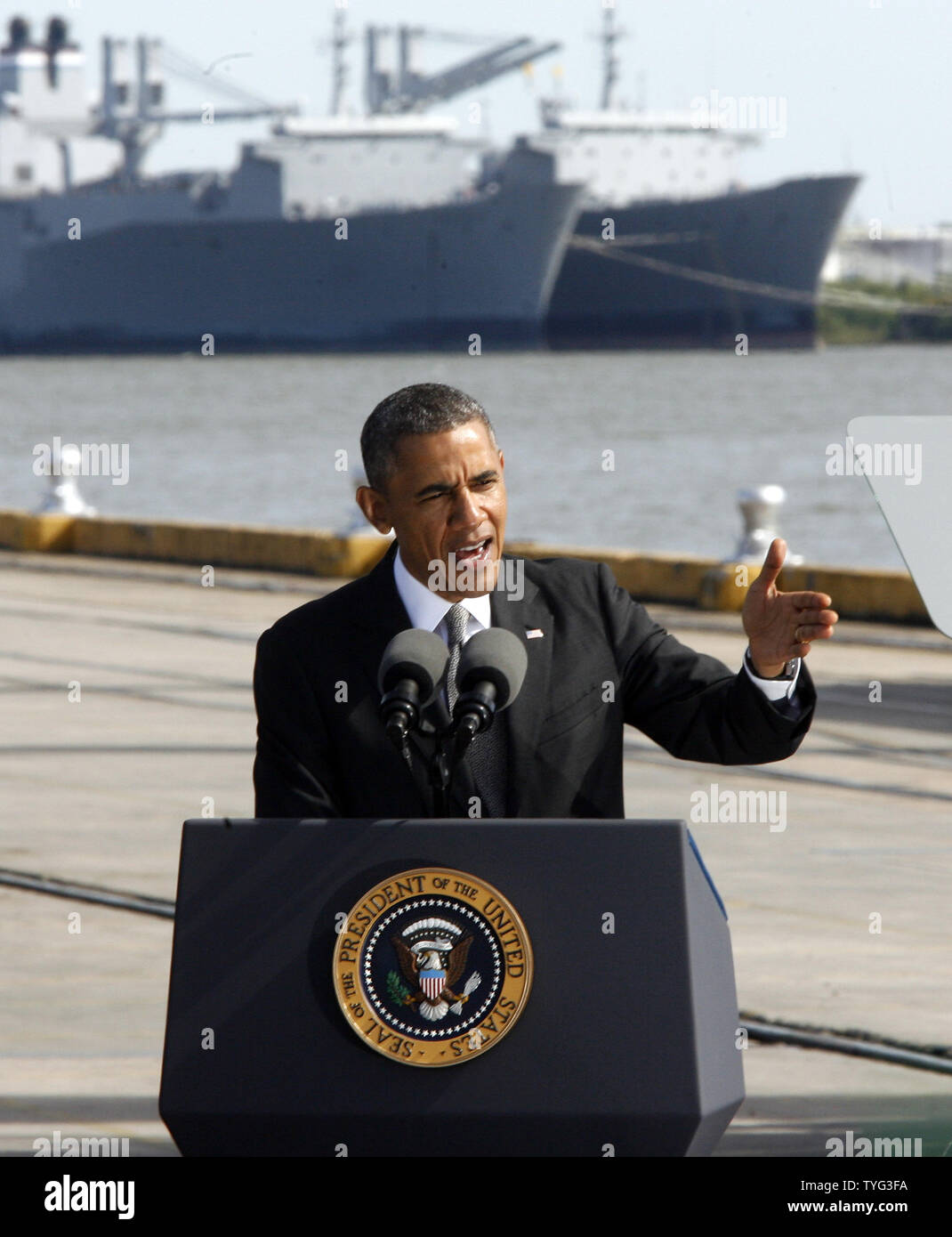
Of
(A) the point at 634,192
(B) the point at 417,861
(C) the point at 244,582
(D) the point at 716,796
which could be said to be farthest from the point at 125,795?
(A) the point at 634,192

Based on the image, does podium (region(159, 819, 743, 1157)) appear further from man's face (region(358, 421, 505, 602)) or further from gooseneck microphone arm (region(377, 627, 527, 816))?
man's face (region(358, 421, 505, 602))

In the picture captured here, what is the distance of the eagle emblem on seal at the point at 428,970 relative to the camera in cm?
301

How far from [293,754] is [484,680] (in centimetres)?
54

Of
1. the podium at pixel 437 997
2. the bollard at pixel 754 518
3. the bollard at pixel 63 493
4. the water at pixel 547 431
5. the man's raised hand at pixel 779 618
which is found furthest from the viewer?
the water at pixel 547 431

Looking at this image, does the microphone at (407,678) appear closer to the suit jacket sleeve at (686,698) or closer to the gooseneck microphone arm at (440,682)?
the gooseneck microphone arm at (440,682)

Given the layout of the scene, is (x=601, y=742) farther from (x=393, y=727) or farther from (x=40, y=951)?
(x=40, y=951)

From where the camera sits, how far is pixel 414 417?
11.5ft

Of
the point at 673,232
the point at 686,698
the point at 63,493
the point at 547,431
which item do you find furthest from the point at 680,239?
the point at 686,698

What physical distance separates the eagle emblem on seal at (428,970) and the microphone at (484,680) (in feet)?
0.80

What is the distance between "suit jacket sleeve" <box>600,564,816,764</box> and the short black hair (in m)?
0.39

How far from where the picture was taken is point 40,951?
676 cm

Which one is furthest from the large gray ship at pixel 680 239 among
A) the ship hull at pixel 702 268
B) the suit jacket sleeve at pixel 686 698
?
the suit jacket sleeve at pixel 686 698

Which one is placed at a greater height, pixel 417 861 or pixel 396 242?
pixel 417 861
